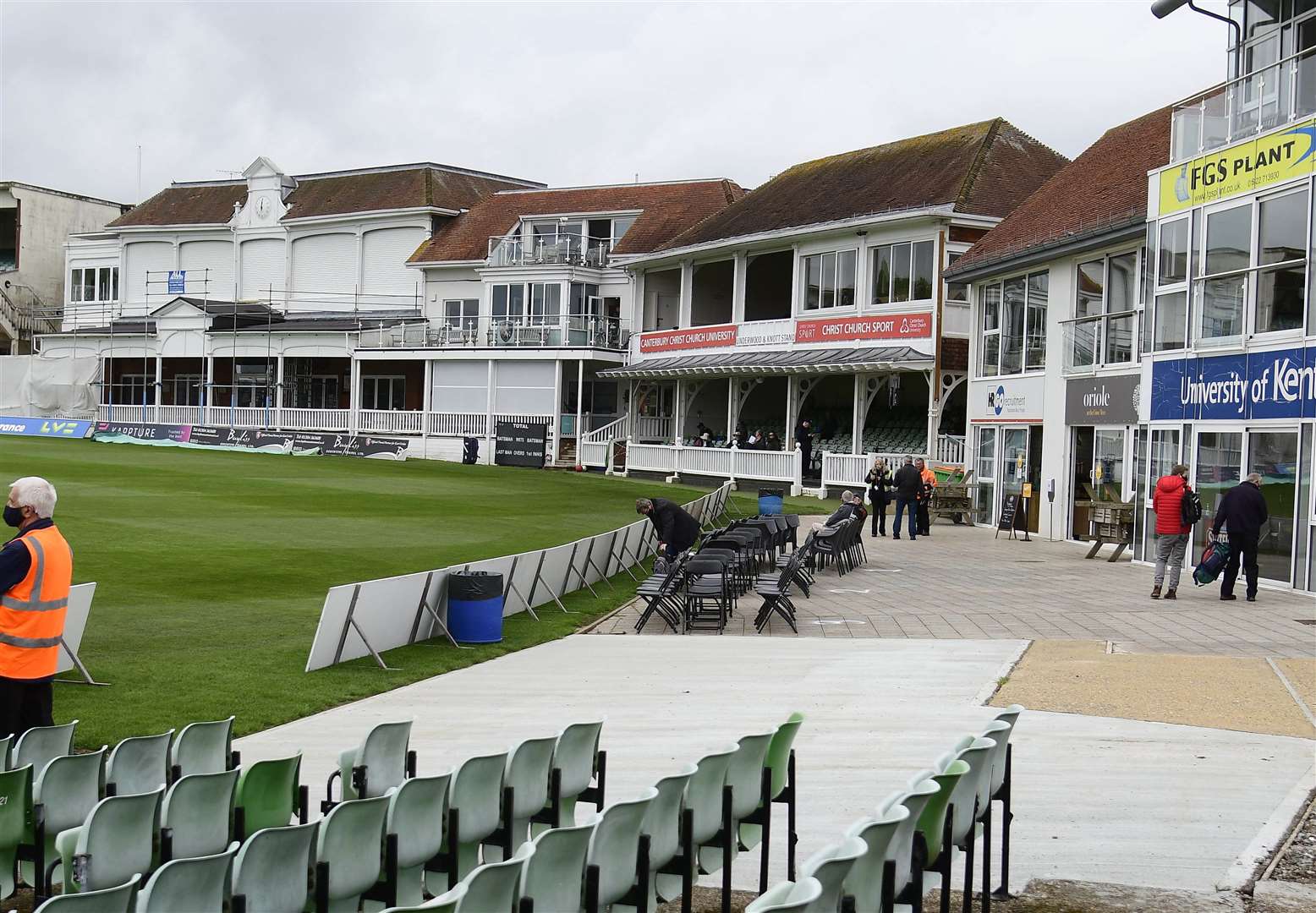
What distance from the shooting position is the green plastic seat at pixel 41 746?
6168 millimetres

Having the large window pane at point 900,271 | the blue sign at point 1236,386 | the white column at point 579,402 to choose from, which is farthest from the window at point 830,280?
the blue sign at point 1236,386

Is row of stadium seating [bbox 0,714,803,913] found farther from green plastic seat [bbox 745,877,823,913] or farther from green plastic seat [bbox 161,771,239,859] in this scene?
green plastic seat [bbox 745,877,823,913]

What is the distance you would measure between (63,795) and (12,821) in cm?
24

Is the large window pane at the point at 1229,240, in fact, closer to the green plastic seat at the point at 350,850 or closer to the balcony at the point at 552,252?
the green plastic seat at the point at 350,850

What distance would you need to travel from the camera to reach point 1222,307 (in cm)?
1922

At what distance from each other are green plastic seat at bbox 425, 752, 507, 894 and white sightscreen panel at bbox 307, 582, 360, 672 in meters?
6.50

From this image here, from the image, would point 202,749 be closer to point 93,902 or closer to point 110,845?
point 110,845

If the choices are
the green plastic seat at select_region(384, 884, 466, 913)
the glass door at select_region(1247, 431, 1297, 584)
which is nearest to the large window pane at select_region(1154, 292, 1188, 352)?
the glass door at select_region(1247, 431, 1297, 584)

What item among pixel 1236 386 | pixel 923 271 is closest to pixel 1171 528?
pixel 1236 386

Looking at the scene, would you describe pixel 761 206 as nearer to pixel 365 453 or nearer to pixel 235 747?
pixel 365 453

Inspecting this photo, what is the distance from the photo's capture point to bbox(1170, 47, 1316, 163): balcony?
17469 millimetres

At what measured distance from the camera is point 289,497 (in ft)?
91.7

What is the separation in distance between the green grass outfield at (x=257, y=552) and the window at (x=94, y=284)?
21.3m

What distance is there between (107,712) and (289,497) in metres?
18.1
